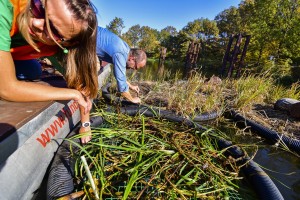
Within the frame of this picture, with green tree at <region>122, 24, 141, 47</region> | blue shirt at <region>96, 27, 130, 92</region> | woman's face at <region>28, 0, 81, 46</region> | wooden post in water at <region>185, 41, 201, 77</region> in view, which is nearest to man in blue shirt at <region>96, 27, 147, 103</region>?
blue shirt at <region>96, 27, 130, 92</region>

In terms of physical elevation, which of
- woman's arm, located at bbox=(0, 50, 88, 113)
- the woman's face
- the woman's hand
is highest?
the woman's face

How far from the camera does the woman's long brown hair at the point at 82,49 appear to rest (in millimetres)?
1245

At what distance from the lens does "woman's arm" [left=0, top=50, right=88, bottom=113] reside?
3.90 ft

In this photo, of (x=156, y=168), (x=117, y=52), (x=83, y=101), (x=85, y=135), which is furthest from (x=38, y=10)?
(x=117, y=52)

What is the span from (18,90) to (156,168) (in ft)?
3.73

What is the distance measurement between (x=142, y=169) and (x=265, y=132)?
2.35 metres

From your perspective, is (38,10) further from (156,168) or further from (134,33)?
(134,33)

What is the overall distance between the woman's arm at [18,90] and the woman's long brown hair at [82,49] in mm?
158

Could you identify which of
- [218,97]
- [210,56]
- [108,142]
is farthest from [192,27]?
[108,142]

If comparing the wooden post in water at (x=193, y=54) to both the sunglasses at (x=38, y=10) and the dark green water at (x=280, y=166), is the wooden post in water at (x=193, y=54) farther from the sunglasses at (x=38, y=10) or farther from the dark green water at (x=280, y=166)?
the sunglasses at (x=38, y=10)

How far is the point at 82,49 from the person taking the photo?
4.99ft

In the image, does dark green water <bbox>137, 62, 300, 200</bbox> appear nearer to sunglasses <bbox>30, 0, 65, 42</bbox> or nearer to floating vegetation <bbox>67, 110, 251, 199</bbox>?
floating vegetation <bbox>67, 110, 251, 199</bbox>

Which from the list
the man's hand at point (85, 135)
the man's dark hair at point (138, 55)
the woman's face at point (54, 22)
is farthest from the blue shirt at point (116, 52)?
the woman's face at point (54, 22)

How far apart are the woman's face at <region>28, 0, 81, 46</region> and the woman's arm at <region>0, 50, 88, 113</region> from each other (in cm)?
23
